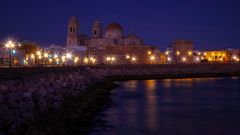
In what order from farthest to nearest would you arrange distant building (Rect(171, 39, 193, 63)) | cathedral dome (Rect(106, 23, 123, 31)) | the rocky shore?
distant building (Rect(171, 39, 193, 63)) < cathedral dome (Rect(106, 23, 123, 31)) < the rocky shore

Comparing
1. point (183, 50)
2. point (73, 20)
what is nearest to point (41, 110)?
point (73, 20)

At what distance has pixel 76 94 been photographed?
17047mm

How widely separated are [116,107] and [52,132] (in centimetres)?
878

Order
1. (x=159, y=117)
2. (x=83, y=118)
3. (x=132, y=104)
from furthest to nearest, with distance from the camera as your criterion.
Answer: (x=132, y=104)
(x=159, y=117)
(x=83, y=118)

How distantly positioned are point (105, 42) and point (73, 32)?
5.86m

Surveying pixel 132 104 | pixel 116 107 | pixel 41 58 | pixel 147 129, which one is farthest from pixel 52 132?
pixel 41 58

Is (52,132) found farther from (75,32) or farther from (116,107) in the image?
(75,32)

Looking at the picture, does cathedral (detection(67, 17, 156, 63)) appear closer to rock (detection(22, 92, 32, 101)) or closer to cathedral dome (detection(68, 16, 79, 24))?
cathedral dome (detection(68, 16, 79, 24))

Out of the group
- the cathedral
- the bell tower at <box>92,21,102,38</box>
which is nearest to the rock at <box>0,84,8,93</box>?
the cathedral

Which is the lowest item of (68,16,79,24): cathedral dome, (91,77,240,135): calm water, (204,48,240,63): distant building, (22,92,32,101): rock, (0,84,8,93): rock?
(91,77,240,135): calm water

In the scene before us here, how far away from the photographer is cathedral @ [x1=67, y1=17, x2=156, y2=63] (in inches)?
2436

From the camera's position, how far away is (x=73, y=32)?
2425 inches

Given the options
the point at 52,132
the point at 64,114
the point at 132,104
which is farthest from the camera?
the point at 132,104

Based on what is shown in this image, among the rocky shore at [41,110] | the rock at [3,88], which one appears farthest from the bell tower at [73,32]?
the rock at [3,88]
